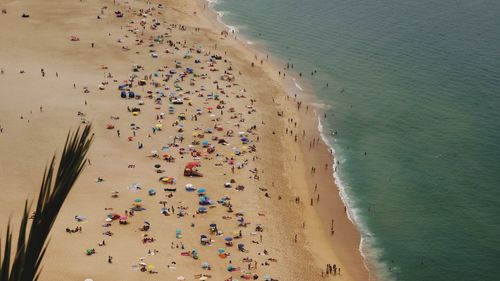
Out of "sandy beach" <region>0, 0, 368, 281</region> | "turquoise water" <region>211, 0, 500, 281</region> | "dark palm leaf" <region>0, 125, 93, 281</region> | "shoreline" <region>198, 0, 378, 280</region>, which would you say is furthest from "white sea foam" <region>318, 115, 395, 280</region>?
"dark palm leaf" <region>0, 125, 93, 281</region>

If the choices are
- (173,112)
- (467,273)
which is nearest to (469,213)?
(467,273)

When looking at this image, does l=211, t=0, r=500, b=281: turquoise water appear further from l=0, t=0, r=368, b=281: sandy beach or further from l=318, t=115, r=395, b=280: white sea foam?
l=0, t=0, r=368, b=281: sandy beach

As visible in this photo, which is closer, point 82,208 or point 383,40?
point 82,208

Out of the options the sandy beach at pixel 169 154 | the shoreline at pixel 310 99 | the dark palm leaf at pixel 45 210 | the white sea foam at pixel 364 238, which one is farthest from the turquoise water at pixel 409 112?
the dark palm leaf at pixel 45 210

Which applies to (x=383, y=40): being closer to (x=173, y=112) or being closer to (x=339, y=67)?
(x=339, y=67)

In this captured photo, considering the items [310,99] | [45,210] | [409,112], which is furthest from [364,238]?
[45,210]
